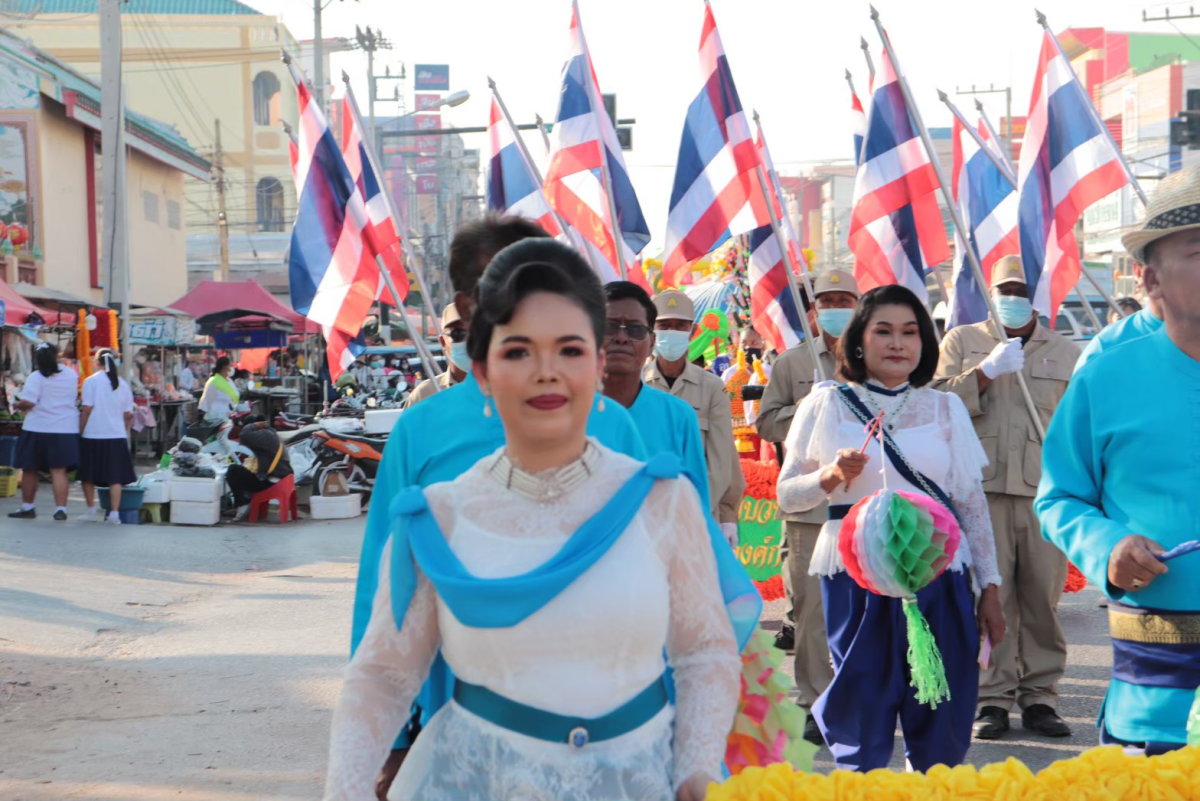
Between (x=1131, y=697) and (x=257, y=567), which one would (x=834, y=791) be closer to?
(x=1131, y=697)

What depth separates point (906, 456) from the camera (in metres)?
4.69

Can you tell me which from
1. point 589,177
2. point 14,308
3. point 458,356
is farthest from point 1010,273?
point 14,308

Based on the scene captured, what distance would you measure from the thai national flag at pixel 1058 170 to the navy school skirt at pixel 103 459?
9.77 metres

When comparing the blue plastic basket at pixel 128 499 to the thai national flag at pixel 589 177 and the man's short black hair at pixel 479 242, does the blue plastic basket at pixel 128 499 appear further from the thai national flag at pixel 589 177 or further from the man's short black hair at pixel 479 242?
the man's short black hair at pixel 479 242

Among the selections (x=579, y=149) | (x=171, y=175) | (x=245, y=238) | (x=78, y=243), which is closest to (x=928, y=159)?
(x=579, y=149)

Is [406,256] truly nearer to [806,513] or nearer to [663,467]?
[806,513]

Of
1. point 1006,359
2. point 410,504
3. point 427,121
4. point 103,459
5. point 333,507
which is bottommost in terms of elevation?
point 333,507

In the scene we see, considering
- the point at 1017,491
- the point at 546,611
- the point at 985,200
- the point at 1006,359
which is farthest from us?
the point at 985,200

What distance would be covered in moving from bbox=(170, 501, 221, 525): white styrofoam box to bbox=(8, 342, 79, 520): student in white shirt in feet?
3.78

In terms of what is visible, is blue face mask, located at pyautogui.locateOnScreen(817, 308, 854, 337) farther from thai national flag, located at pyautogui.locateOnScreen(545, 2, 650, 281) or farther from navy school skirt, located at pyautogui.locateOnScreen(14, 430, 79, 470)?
navy school skirt, located at pyautogui.locateOnScreen(14, 430, 79, 470)

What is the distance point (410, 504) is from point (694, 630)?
543 millimetres

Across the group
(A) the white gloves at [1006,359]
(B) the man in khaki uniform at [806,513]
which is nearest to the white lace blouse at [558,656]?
(B) the man in khaki uniform at [806,513]

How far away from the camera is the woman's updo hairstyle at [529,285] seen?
2340 mm

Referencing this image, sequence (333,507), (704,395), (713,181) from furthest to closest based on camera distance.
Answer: (333,507) → (713,181) → (704,395)
